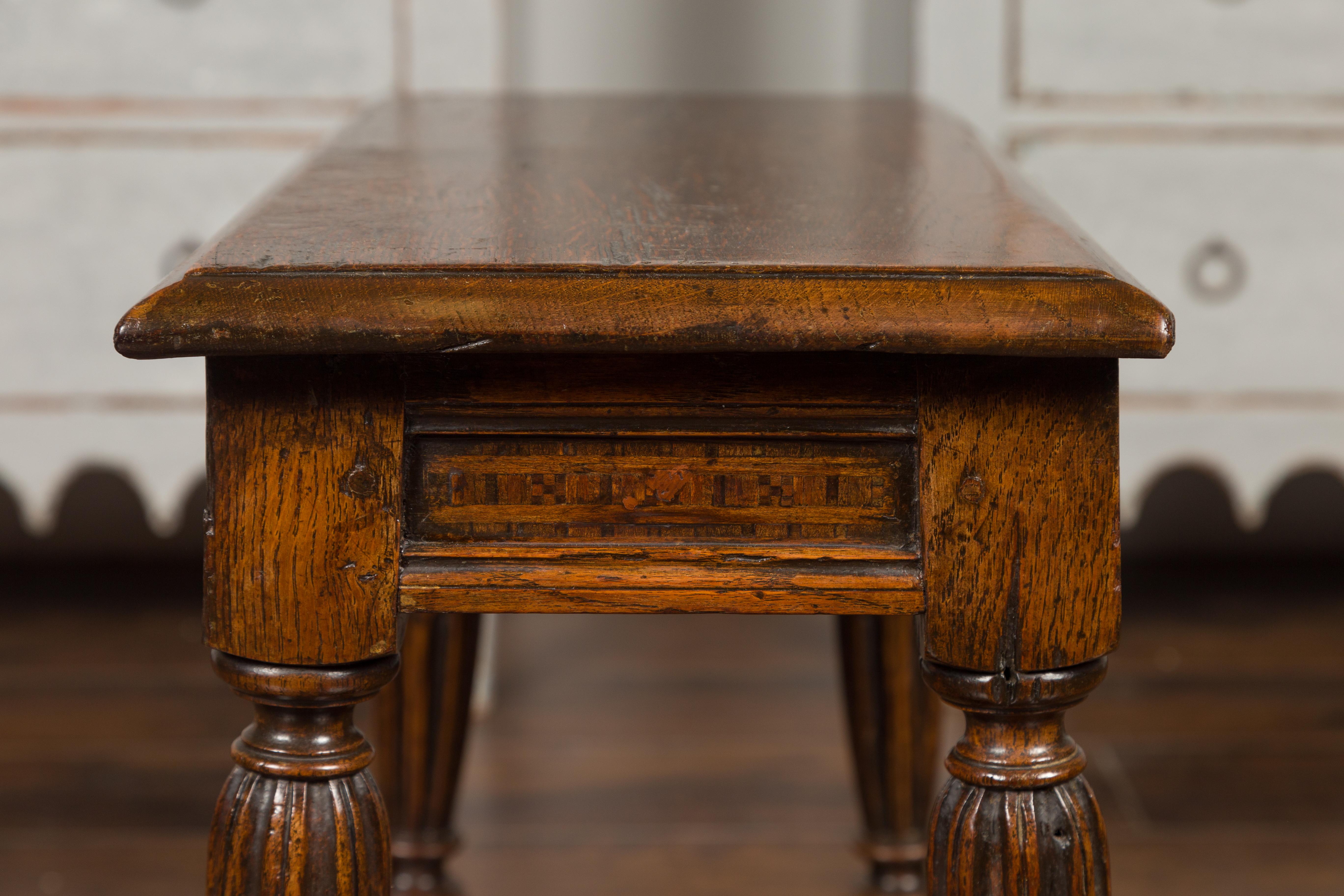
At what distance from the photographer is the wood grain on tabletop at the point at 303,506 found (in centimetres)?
42

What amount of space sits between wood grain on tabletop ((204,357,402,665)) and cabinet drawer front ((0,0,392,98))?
857 mm

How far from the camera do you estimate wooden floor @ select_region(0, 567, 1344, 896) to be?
100cm

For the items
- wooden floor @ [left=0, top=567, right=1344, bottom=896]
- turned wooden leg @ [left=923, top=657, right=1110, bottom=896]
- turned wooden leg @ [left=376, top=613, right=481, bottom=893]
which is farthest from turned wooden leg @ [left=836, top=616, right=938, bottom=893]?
turned wooden leg @ [left=923, top=657, right=1110, bottom=896]

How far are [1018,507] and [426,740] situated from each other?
21.4 inches

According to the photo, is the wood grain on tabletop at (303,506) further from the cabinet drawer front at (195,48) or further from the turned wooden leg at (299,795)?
the cabinet drawer front at (195,48)

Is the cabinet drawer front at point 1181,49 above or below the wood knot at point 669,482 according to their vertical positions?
above

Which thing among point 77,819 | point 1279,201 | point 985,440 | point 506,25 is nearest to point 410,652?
point 77,819

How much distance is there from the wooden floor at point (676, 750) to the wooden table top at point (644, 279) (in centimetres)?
62

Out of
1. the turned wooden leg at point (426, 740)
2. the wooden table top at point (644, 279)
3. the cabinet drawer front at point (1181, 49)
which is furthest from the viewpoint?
the cabinet drawer front at point (1181, 49)

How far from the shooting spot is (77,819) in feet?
3.51

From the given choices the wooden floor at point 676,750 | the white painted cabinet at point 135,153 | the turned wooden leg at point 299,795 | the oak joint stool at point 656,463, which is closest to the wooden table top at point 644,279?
the oak joint stool at point 656,463

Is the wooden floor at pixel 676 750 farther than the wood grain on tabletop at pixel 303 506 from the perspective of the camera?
Yes

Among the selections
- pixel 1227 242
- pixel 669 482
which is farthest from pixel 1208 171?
pixel 669 482

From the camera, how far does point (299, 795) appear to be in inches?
17.3
